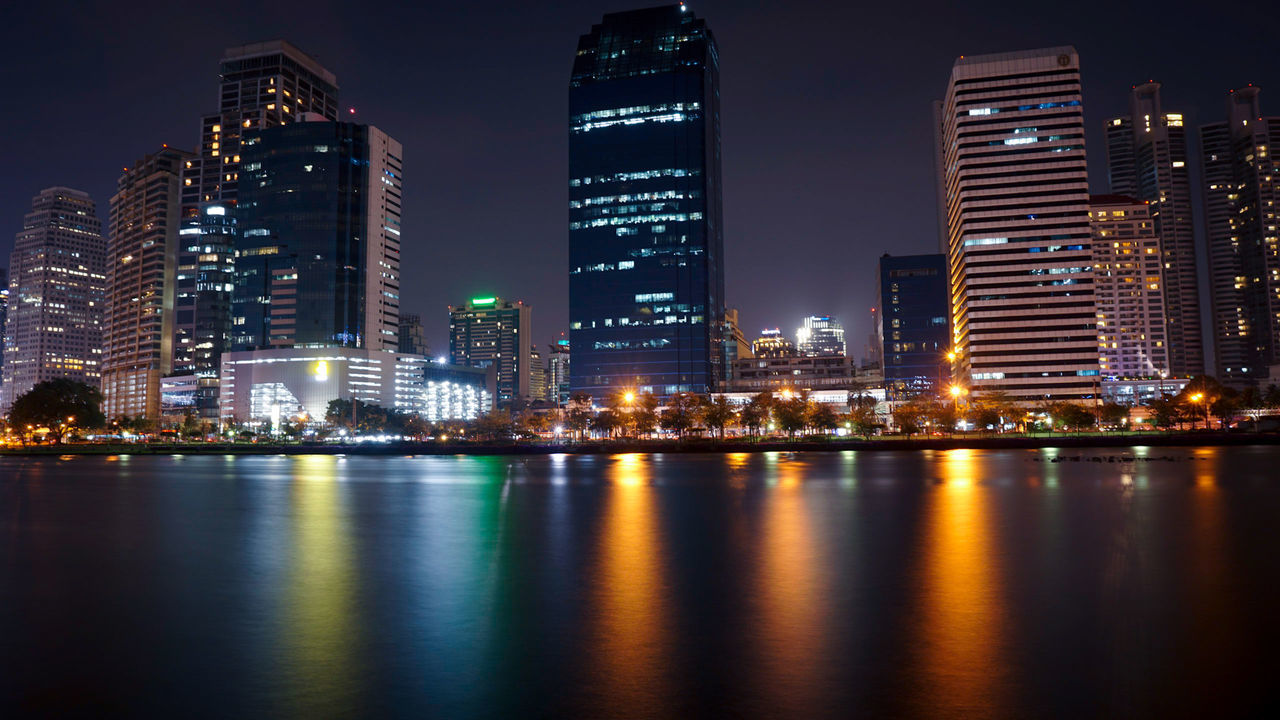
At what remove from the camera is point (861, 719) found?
8430 millimetres

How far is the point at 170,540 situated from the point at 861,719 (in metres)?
23.8

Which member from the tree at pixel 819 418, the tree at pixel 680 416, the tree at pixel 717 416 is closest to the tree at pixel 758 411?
the tree at pixel 717 416

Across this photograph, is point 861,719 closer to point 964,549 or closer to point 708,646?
point 708,646

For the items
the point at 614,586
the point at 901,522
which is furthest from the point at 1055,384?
the point at 614,586

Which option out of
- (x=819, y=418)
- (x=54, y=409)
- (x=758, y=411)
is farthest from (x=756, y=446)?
(x=54, y=409)

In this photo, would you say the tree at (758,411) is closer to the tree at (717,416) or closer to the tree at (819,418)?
the tree at (717,416)

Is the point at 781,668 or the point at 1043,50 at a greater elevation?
the point at 1043,50

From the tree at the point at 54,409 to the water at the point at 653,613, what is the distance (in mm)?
142175

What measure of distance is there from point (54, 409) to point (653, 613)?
171 metres

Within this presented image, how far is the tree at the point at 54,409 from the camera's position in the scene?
143m

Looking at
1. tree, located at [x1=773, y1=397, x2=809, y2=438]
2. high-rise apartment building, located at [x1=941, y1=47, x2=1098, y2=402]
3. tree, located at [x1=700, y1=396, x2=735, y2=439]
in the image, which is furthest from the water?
high-rise apartment building, located at [x1=941, y1=47, x2=1098, y2=402]

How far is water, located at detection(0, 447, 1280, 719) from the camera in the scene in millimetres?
9289

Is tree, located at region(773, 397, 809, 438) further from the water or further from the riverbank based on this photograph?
the water

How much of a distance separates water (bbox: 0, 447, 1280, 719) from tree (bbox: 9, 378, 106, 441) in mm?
142175
